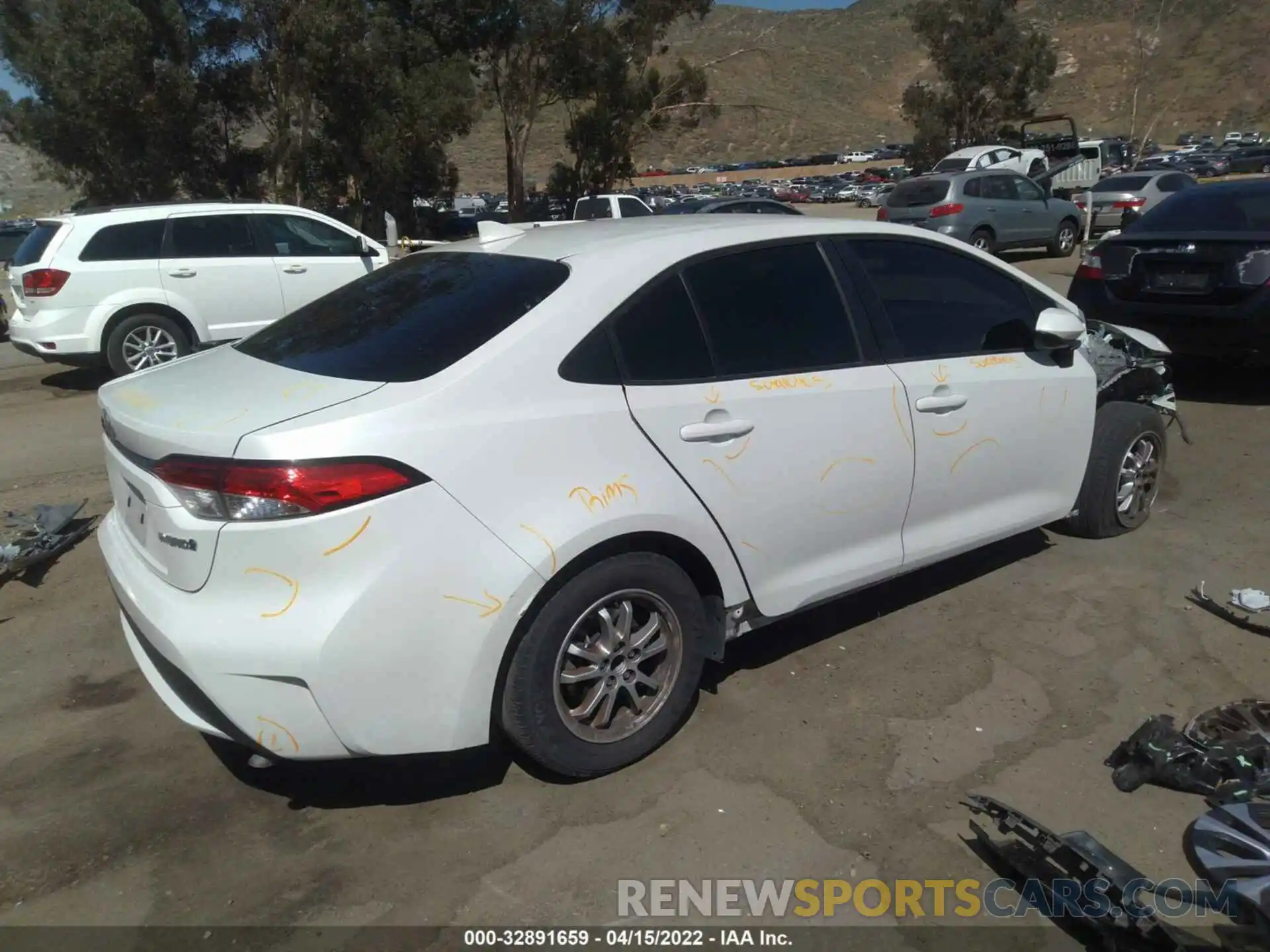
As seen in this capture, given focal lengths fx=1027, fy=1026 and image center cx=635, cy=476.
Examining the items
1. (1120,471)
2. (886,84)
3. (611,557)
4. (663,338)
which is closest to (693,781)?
(611,557)

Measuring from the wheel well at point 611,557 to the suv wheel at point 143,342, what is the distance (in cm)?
766

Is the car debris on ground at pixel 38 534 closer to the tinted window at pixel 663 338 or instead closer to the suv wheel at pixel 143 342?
the tinted window at pixel 663 338

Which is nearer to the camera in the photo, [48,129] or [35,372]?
[35,372]

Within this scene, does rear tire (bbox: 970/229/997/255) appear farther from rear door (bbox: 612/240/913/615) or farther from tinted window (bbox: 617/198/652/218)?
rear door (bbox: 612/240/913/615)

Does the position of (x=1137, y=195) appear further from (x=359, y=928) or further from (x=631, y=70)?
(x=359, y=928)

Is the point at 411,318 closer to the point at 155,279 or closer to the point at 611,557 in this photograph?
the point at 611,557

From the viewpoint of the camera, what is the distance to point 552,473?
9.54 ft

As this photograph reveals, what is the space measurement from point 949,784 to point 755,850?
0.71 metres

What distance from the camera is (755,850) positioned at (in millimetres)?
2908

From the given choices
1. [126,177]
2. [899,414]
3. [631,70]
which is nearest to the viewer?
[899,414]

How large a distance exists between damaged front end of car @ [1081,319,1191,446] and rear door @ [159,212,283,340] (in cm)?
754

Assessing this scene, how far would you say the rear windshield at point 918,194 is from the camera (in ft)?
56.0

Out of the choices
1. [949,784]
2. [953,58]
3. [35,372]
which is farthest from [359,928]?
[953,58]

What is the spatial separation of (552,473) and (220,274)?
8.10 m
